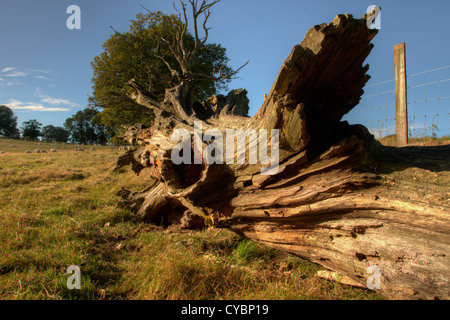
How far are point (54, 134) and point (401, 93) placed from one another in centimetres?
8632

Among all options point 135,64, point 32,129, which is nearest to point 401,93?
point 135,64

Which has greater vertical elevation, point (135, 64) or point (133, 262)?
point (135, 64)

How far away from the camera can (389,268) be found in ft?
7.68


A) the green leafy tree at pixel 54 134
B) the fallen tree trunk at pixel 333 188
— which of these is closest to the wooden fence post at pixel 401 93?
the fallen tree trunk at pixel 333 188

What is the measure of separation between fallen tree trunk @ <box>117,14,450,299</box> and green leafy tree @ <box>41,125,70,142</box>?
8396 cm

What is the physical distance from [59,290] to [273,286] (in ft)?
8.03

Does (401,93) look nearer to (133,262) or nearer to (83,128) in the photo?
(133,262)

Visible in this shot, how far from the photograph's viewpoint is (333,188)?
2717mm

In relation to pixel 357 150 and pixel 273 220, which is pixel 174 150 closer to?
pixel 273 220

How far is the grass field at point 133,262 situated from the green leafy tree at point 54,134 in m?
80.3

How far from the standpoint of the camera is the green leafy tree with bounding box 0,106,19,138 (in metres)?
62.6

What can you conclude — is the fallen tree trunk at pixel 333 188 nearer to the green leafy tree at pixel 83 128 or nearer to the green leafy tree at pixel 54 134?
the green leafy tree at pixel 83 128

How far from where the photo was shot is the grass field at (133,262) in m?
2.81
